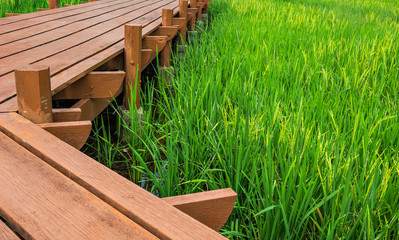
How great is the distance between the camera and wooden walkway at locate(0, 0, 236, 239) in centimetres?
80

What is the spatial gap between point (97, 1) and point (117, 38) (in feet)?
8.65

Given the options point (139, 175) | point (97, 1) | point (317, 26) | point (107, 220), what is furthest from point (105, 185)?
point (97, 1)

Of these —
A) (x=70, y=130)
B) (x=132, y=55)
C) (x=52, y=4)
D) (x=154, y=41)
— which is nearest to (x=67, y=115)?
(x=70, y=130)

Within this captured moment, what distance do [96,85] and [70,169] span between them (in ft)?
3.12

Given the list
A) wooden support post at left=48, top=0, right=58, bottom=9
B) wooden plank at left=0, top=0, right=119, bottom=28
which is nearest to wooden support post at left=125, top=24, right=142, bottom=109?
wooden plank at left=0, top=0, right=119, bottom=28

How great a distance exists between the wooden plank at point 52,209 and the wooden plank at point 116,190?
0.02 metres

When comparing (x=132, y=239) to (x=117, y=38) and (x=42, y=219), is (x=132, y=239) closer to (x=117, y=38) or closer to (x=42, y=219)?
(x=42, y=219)

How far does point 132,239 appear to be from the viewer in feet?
2.49

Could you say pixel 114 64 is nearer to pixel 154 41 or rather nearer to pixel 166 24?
pixel 154 41

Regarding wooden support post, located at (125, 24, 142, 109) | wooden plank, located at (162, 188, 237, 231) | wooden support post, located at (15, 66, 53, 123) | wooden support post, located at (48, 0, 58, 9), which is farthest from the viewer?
wooden support post, located at (48, 0, 58, 9)

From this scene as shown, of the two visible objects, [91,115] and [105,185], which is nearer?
[105,185]

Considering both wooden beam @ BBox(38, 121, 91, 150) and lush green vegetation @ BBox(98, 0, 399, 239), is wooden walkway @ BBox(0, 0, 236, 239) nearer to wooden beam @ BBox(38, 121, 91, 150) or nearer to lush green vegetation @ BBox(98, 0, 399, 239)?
wooden beam @ BBox(38, 121, 91, 150)

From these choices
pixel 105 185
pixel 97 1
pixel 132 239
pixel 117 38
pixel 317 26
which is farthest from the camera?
pixel 97 1

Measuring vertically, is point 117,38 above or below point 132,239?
above
